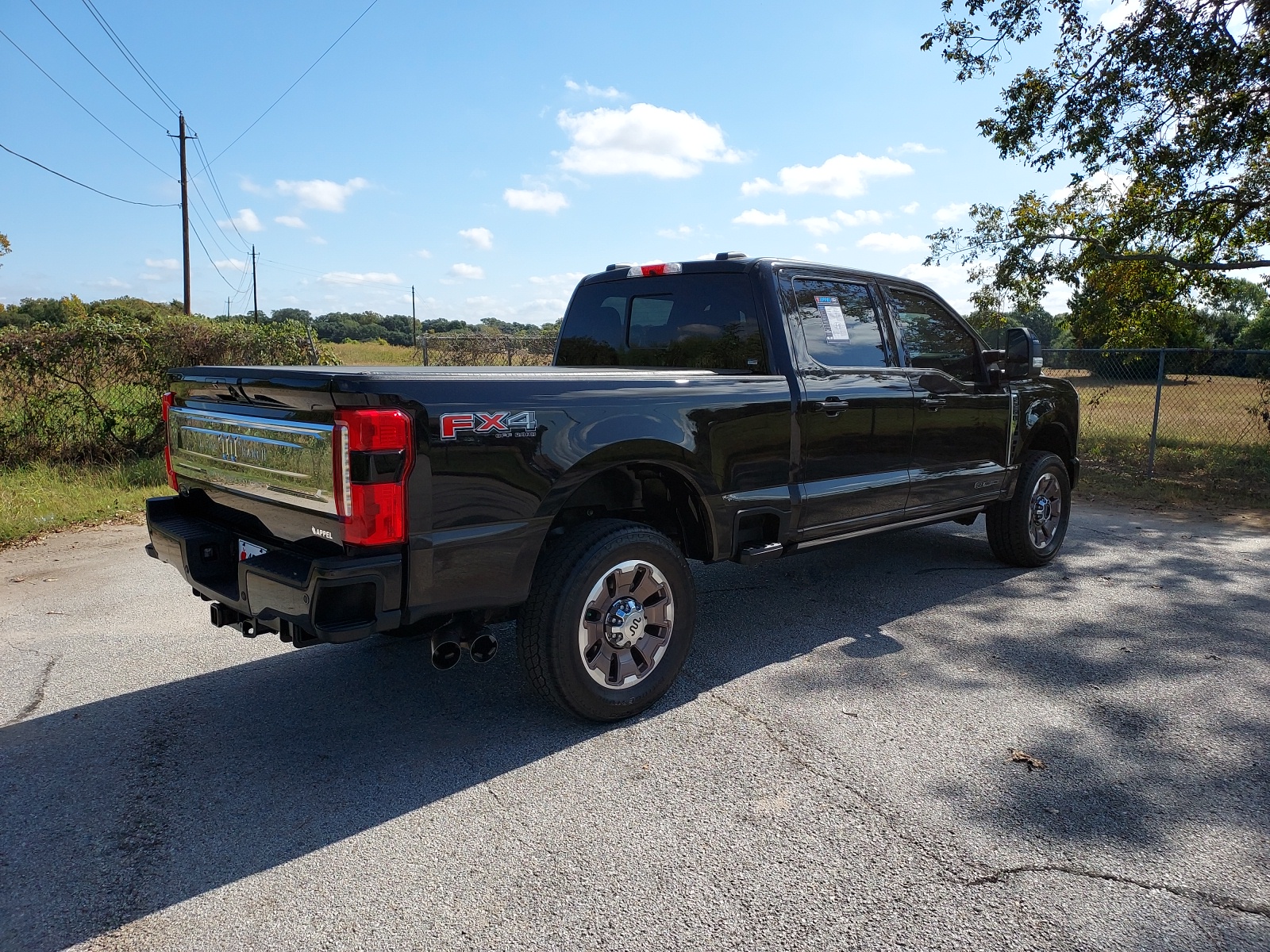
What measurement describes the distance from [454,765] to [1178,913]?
94.1 inches

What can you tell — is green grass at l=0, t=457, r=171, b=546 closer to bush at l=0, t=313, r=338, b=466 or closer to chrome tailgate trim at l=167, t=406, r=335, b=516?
bush at l=0, t=313, r=338, b=466

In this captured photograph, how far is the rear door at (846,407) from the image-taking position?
14.3ft

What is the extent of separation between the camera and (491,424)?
10.00ft

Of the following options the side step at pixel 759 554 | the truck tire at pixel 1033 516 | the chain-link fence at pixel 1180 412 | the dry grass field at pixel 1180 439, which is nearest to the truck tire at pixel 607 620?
the side step at pixel 759 554

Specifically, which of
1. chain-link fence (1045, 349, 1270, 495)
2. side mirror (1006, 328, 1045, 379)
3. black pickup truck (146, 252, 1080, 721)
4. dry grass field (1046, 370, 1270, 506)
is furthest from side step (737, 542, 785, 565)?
chain-link fence (1045, 349, 1270, 495)

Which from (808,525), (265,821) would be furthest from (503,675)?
(808,525)

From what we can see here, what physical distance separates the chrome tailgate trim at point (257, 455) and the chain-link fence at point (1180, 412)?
33.6ft

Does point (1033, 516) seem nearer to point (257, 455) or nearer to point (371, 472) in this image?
point (371, 472)

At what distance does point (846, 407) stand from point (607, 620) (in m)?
1.84

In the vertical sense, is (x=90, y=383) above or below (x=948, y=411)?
below

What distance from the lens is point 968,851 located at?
8.83 feet

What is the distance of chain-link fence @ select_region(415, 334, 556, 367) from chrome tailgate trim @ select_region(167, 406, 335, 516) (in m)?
14.7

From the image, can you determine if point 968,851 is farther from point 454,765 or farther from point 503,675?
point 503,675

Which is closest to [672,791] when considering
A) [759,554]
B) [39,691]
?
[759,554]
